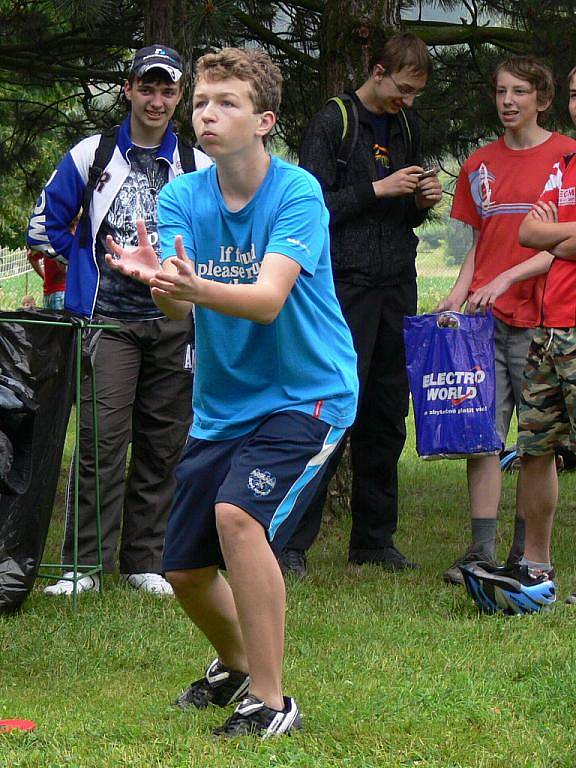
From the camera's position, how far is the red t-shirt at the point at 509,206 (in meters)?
5.54

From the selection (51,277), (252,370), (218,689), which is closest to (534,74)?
(252,370)

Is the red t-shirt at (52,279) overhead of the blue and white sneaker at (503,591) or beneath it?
overhead

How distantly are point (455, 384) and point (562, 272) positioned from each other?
0.69 metres

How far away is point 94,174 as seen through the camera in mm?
5434

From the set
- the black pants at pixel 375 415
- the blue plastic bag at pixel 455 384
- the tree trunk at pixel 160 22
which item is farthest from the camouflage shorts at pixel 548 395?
the tree trunk at pixel 160 22

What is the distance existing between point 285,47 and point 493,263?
3.15 m

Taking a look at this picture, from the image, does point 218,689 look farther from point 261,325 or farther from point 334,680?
point 261,325

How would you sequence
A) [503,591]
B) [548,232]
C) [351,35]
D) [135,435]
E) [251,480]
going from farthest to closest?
[351,35] < [135,435] < [548,232] < [503,591] < [251,480]

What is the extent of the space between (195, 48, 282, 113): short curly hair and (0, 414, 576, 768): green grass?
1726 millimetres

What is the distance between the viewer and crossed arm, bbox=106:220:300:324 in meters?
3.04

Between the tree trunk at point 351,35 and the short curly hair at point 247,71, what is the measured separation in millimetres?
3524

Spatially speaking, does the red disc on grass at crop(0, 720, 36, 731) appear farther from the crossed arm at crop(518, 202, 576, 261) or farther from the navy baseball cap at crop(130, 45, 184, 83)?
the navy baseball cap at crop(130, 45, 184, 83)

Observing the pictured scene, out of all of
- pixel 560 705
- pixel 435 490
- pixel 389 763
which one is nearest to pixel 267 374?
pixel 389 763

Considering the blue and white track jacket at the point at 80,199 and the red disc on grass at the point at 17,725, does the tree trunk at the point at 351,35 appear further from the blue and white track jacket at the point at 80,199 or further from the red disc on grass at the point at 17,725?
the red disc on grass at the point at 17,725
